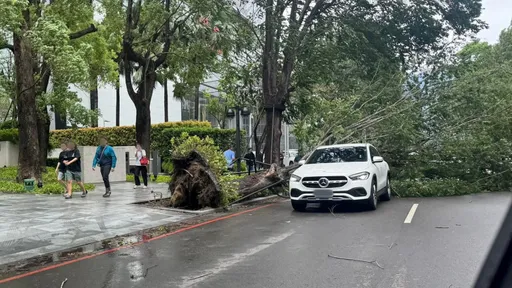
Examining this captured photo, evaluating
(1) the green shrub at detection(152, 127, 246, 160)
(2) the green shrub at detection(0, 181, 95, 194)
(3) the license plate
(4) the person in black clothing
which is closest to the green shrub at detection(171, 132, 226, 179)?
(3) the license plate

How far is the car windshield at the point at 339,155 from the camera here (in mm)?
11594

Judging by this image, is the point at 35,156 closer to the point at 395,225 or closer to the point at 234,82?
the point at 234,82

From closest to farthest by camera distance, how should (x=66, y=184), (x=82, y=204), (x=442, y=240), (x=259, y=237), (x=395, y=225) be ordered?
1. (x=442, y=240)
2. (x=259, y=237)
3. (x=395, y=225)
4. (x=82, y=204)
5. (x=66, y=184)

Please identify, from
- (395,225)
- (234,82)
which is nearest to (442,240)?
(395,225)

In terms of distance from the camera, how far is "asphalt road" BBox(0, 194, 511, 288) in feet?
17.6

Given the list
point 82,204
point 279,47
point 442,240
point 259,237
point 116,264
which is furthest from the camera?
point 279,47

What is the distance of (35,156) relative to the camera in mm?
17078

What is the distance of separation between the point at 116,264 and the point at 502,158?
40.5 ft

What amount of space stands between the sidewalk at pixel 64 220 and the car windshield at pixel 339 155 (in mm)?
3592

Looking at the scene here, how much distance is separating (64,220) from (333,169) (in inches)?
234

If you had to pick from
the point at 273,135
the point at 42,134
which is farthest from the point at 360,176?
the point at 42,134

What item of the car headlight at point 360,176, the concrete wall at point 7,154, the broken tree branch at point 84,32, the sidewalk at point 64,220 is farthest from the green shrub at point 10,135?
the car headlight at point 360,176

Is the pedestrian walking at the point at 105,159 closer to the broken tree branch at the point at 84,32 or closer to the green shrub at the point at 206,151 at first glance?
the green shrub at the point at 206,151

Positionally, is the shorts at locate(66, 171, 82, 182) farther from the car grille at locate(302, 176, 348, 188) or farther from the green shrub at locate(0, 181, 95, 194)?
the car grille at locate(302, 176, 348, 188)
